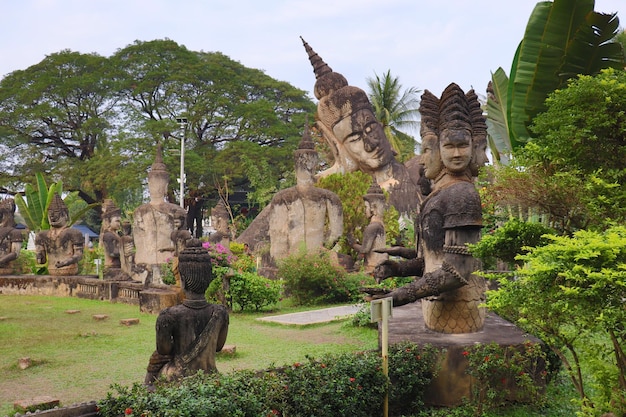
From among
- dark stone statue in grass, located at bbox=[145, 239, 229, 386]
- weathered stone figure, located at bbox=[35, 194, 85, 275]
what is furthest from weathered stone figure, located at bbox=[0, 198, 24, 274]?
dark stone statue in grass, located at bbox=[145, 239, 229, 386]

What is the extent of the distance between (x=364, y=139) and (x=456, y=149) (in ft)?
59.1

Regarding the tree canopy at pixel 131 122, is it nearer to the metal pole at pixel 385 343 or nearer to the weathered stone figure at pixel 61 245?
the weathered stone figure at pixel 61 245

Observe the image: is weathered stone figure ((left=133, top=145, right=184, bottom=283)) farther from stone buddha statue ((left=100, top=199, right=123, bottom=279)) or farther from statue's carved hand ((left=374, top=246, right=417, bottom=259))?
statue's carved hand ((left=374, top=246, right=417, bottom=259))

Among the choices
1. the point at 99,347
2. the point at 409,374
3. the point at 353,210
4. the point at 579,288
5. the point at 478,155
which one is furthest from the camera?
the point at 353,210

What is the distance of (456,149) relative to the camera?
590cm

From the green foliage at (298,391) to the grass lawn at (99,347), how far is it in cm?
233

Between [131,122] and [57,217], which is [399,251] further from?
[131,122]

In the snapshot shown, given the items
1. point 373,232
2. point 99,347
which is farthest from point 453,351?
point 373,232

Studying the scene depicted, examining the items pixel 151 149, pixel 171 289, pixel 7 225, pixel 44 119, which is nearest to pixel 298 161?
pixel 171 289

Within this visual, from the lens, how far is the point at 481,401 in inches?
217

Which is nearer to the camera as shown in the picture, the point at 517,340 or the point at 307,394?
the point at 307,394

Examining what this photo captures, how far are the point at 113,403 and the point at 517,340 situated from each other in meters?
3.81

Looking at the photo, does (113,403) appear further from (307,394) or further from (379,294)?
(379,294)

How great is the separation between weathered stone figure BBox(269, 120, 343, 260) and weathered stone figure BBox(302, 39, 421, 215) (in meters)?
8.04
